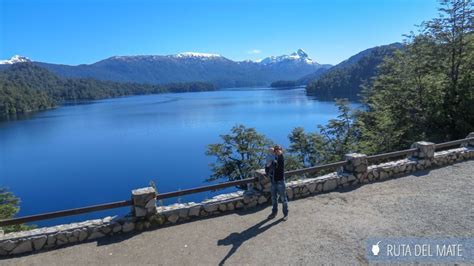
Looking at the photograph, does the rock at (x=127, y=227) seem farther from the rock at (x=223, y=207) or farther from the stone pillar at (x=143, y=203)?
the rock at (x=223, y=207)

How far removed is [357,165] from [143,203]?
6307mm

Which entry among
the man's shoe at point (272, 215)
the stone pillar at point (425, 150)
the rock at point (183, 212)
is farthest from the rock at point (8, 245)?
the stone pillar at point (425, 150)

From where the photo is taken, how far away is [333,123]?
3098 cm

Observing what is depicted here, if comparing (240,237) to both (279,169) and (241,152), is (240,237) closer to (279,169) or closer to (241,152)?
(279,169)

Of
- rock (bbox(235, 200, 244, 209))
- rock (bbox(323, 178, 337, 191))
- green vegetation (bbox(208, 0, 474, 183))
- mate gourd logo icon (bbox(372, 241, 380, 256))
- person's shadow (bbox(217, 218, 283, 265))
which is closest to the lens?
mate gourd logo icon (bbox(372, 241, 380, 256))

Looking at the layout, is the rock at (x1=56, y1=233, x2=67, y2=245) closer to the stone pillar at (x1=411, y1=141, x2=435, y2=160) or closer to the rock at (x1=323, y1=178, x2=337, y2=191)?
the rock at (x1=323, y1=178, x2=337, y2=191)

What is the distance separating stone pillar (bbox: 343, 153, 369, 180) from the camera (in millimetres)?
9859

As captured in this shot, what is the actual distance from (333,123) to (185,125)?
159 feet

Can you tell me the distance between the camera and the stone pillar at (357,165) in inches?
388

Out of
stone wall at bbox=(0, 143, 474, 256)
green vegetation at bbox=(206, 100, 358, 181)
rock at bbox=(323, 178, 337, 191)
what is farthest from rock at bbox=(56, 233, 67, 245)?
green vegetation at bbox=(206, 100, 358, 181)

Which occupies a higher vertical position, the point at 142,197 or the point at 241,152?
the point at 142,197

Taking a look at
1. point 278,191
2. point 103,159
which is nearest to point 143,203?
point 278,191

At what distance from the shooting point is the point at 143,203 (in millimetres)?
7684

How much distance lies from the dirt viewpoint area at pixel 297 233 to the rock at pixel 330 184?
50 cm
